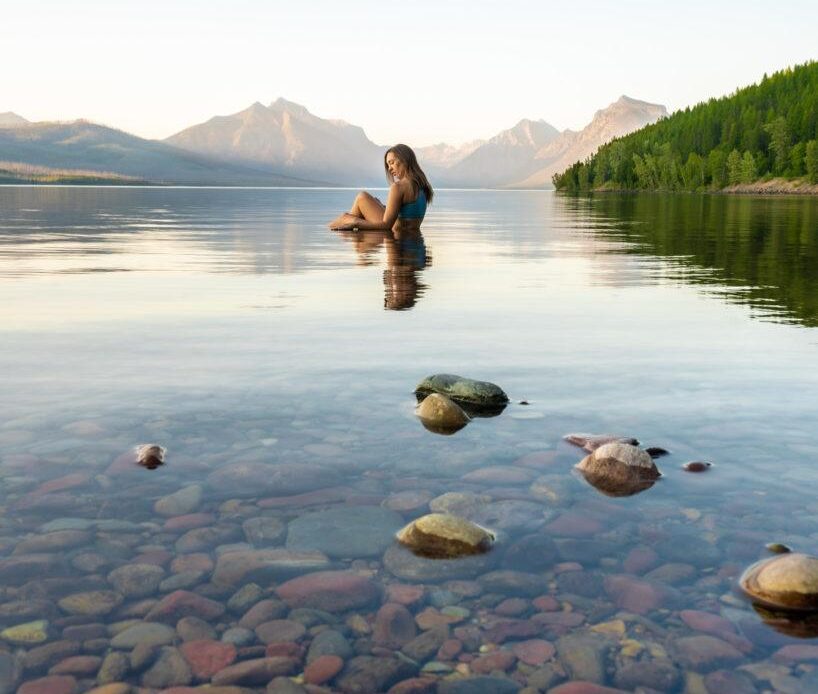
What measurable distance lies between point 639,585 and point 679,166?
18324 centimetres

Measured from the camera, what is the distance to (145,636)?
3.75 meters

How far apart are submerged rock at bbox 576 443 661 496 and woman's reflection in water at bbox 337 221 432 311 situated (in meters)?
7.52

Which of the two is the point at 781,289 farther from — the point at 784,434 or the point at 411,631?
the point at 411,631

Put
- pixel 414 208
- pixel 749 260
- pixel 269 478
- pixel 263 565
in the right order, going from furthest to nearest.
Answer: pixel 414 208, pixel 749 260, pixel 269 478, pixel 263 565

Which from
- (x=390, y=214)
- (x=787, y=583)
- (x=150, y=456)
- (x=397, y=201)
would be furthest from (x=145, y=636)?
(x=390, y=214)

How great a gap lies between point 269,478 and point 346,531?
0.94 metres

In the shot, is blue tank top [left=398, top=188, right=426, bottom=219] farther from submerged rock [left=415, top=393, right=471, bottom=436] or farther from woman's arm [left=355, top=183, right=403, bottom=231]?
submerged rock [left=415, top=393, right=471, bottom=436]

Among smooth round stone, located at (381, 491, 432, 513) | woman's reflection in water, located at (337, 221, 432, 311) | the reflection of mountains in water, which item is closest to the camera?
smooth round stone, located at (381, 491, 432, 513)

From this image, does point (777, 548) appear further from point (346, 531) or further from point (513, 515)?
point (346, 531)

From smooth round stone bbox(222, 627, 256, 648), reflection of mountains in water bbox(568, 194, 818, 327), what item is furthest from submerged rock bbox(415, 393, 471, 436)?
reflection of mountains in water bbox(568, 194, 818, 327)

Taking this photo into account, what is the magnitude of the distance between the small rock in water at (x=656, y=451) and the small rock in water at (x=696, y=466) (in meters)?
0.25

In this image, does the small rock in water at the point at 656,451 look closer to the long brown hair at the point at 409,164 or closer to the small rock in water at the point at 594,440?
the small rock in water at the point at 594,440

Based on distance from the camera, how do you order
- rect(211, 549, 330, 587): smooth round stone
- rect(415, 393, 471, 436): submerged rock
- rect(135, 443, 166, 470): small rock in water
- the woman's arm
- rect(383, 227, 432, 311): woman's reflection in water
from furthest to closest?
the woman's arm, rect(383, 227, 432, 311): woman's reflection in water, rect(415, 393, 471, 436): submerged rock, rect(135, 443, 166, 470): small rock in water, rect(211, 549, 330, 587): smooth round stone

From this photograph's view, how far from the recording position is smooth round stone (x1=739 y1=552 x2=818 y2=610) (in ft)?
13.4
